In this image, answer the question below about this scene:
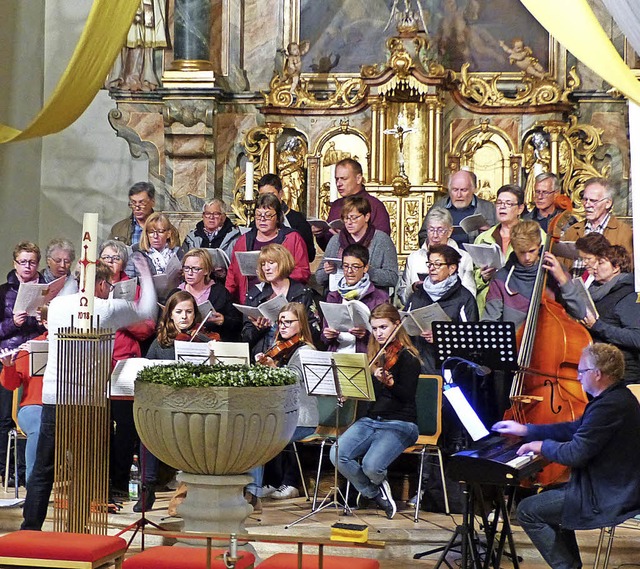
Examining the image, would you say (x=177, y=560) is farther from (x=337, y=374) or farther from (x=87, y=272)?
(x=337, y=374)

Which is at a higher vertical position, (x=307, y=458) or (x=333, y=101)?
(x=333, y=101)

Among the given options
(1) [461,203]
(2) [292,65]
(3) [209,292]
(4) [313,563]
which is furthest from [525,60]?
(4) [313,563]

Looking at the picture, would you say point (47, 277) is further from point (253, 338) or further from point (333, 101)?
point (333, 101)

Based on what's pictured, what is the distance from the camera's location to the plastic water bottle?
26.5 feet

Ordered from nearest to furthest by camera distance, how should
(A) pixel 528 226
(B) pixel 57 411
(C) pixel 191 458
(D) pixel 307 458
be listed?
(C) pixel 191 458, (B) pixel 57 411, (A) pixel 528 226, (D) pixel 307 458

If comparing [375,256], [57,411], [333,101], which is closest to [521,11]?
[333,101]

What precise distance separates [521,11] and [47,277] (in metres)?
5.43

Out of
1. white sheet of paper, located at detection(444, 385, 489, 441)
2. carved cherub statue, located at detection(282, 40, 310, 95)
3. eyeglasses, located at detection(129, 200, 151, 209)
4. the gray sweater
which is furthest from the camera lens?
carved cherub statue, located at detection(282, 40, 310, 95)

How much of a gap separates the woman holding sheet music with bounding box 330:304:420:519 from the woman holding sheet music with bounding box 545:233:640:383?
101cm

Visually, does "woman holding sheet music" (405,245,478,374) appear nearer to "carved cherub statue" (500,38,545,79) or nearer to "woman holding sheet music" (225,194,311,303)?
"woman holding sheet music" (225,194,311,303)

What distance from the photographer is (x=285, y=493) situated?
8180 mm

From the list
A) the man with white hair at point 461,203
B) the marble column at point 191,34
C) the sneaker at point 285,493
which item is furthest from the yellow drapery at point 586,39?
the marble column at point 191,34

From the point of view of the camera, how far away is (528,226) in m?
7.84

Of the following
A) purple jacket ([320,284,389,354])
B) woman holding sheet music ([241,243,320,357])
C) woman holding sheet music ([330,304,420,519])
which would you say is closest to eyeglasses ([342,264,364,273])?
purple jacket ([320,284,389,354])
